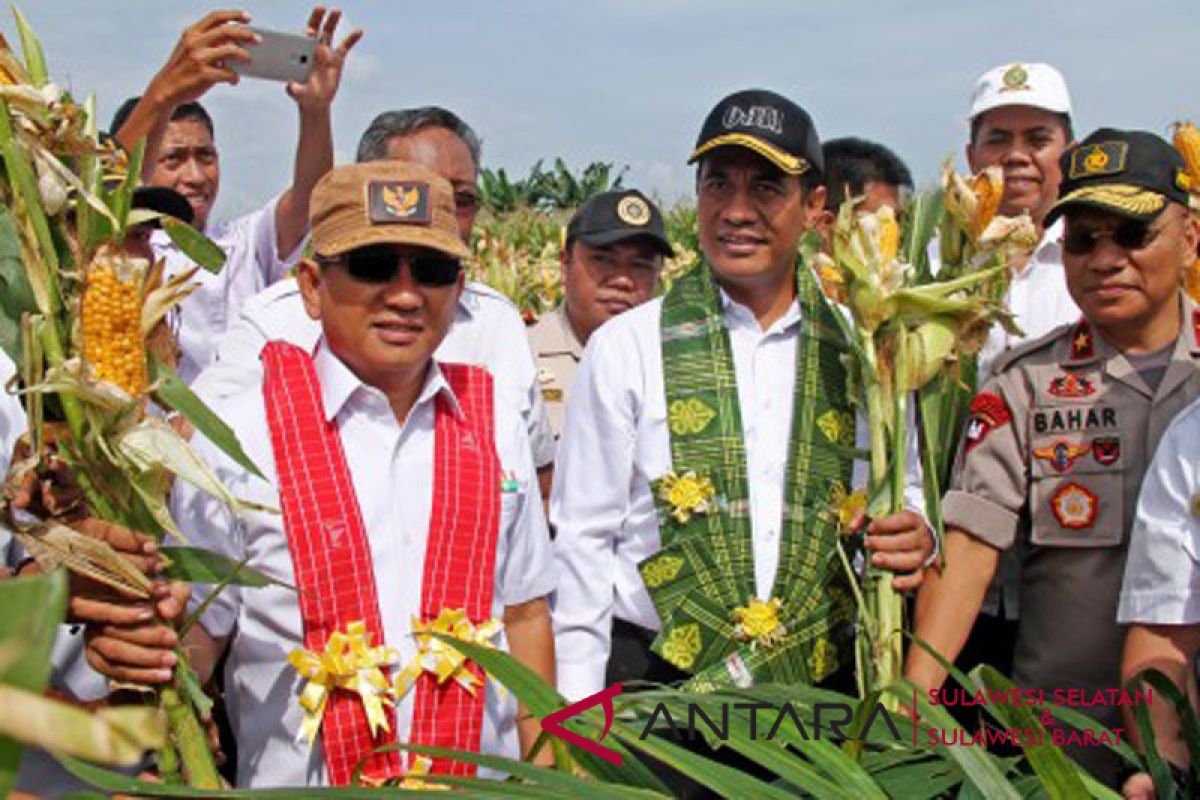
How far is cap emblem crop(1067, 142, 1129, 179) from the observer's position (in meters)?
2.66

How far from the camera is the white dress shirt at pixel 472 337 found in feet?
10.1

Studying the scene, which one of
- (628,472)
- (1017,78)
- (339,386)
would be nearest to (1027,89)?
(1017,78)

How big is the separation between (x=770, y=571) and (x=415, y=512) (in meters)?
0.85

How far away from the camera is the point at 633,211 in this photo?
4.45 m

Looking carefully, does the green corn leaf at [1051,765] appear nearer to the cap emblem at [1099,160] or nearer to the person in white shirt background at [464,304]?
the cap emblem at [1099,160]

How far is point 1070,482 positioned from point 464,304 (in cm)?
170

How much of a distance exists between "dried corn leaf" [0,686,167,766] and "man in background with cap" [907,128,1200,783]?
2.31m

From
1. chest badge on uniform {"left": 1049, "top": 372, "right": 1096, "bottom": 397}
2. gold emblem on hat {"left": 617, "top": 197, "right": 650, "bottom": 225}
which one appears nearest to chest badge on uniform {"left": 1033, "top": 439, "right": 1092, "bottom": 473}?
chest badge on uniform {"left": 1049, "top": 372, "right": 1096, "bottom": 397}

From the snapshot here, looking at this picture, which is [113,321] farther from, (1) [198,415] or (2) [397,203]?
(2) [397,203]

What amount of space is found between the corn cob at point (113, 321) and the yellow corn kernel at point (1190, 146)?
8.03 feet

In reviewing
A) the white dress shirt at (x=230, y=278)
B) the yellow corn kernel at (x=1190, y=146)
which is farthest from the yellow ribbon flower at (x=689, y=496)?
the white dress shirt at (x=230, y=278)

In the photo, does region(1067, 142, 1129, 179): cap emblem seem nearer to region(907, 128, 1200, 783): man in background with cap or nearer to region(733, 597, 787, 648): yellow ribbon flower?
region(907, 128, 1200, 783): man in background with cap

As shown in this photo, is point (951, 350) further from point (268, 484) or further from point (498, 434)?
point (268, 484)

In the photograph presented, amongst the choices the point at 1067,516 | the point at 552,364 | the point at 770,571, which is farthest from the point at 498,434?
the point at 552,364
